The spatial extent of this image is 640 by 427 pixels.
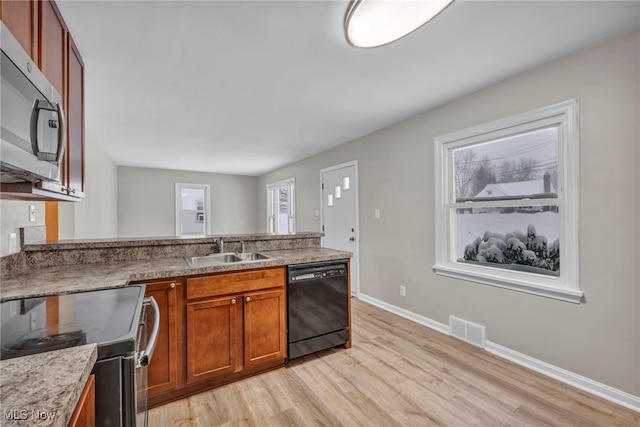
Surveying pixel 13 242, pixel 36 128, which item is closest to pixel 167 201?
pixel 13 242

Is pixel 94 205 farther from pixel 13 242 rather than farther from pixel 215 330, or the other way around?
pixel 215 330

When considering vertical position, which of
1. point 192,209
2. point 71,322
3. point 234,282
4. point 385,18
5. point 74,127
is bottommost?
point 234,282

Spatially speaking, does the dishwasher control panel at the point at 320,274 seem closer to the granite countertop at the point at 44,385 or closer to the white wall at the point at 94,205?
the granite countertop at the point at 44,385

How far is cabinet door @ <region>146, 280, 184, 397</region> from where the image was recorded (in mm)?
1733

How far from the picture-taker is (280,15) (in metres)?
1.57

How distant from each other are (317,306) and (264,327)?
47 centimetres

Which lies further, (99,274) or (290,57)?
(290,57)

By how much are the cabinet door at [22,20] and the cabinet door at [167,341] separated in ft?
4.23

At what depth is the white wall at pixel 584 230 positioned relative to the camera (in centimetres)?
176

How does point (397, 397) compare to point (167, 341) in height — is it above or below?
below

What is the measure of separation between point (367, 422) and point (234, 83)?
8.67 feet

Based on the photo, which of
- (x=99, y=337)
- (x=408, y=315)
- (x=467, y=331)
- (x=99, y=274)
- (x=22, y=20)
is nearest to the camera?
(x=99, y=337)

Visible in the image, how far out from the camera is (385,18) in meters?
1.49
